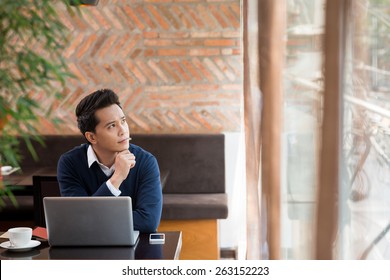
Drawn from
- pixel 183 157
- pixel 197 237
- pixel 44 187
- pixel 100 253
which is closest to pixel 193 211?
pixel 197 237

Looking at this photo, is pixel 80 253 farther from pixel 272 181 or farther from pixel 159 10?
pixel 159 10

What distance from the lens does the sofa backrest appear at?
386 centimetres

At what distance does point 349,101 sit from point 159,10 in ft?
9.00

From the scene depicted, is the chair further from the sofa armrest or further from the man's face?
the sofa armrest

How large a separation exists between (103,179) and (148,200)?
0.25m

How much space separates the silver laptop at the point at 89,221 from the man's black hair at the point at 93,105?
669 millimetres

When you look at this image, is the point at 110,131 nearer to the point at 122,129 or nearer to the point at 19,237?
the point at 122,129

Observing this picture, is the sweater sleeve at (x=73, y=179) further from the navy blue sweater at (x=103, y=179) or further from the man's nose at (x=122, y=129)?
the man's nose at (x=122, y=129)

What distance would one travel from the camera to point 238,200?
3.95 m

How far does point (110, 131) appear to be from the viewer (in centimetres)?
252

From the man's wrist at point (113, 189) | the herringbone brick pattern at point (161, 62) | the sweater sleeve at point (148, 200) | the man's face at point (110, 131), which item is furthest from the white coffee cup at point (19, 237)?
the herringbone brick pattern at point (161, 62)

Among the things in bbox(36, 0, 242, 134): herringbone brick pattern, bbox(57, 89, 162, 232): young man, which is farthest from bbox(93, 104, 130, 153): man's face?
bbox(36, 0, 242, 134): herringbone brick pattern
